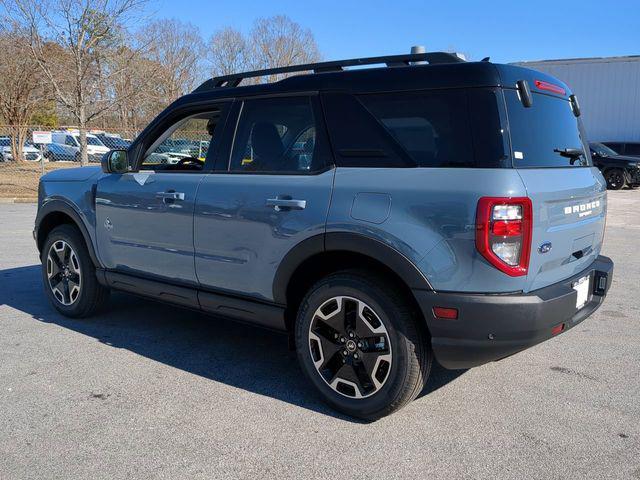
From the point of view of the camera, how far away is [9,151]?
87.5ft

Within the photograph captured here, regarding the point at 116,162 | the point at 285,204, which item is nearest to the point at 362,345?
the point at 285,204

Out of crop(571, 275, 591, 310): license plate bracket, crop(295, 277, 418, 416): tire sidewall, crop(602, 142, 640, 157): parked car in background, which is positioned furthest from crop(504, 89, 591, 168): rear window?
crop(602, 142, 640, 157): parked car in background

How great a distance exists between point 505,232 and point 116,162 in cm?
324

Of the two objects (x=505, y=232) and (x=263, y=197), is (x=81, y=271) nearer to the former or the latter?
(x=263, y=197)

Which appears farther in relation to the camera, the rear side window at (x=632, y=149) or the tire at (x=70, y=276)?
the rear side window at (x=632, y=149)

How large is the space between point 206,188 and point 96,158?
24.1m

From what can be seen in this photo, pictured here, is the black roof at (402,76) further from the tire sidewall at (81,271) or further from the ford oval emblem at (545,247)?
the tire sidewall at (81,271)

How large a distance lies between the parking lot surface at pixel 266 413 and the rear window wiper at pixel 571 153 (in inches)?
58.4

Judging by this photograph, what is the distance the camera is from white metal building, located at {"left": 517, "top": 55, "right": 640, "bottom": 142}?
25.0m

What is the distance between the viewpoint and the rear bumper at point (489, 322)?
9.60 feet

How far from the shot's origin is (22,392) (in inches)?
146

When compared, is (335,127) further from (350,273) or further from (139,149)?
(139,149)

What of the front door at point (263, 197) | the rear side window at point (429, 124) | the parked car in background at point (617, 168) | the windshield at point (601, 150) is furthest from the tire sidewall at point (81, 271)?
the windshield at point (601, 150)

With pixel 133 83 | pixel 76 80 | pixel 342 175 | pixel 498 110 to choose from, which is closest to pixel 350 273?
pixel 342 175
